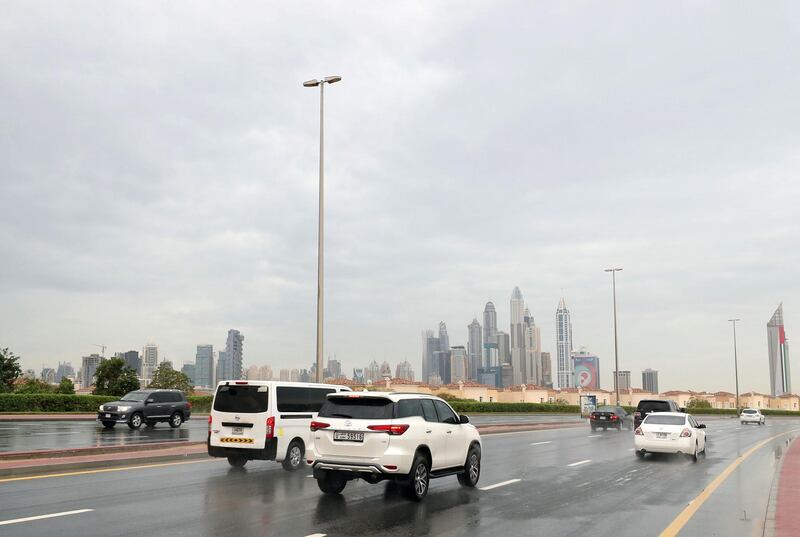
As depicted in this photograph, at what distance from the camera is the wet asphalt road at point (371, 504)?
31.3 feet

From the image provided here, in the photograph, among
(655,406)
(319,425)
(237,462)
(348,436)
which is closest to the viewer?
(348,436)

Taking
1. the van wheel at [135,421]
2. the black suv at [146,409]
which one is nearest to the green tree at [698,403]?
the black suv at [146,409]

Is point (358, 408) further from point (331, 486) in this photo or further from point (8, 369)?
point (8, 369)

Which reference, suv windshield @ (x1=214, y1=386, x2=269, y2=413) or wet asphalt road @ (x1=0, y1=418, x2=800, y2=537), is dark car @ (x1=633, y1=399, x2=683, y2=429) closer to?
wet asphalt road @ (x1=0, y1=418, x2=800, y2=537)

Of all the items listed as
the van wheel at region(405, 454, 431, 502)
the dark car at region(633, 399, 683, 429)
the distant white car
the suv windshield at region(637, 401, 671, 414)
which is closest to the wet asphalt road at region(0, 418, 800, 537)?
the van wheel at region(405, 454, 431, 502)

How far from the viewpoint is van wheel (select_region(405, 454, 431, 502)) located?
11625mm

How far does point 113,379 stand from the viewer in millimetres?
57500

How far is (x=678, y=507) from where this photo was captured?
1216 cm

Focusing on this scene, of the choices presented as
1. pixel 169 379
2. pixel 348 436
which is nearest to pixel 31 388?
pixel 169 379

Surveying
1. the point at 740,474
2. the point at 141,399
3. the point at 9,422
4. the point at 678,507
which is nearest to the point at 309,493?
the point at 678,507

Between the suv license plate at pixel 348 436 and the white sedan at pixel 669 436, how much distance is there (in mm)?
13287

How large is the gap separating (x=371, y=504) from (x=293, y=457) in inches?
220

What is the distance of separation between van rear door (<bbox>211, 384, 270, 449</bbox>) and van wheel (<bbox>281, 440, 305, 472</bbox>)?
939 millimetres

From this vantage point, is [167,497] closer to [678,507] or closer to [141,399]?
[678,507]
